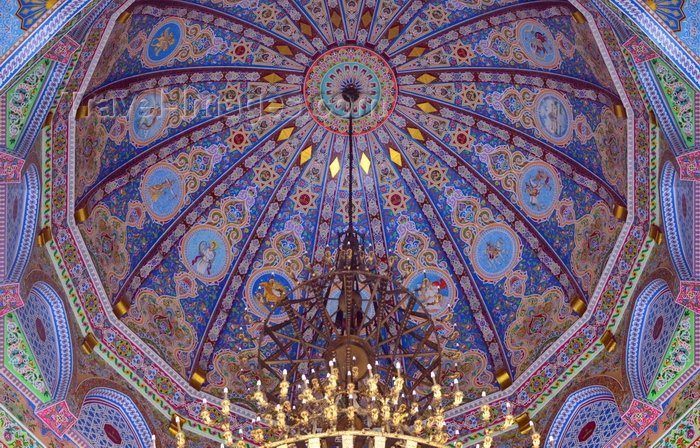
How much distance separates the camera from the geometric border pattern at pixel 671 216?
667 inches

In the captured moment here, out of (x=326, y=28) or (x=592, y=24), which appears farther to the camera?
(x=326, y=28)

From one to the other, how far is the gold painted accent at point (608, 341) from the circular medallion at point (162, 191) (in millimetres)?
7575

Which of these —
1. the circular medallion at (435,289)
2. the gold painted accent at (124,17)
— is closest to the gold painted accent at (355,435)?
the gold painted accent at (124,17)

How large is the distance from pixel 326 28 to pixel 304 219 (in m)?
3.48

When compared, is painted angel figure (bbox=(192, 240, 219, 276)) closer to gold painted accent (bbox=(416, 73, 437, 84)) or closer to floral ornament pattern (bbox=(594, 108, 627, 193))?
gold painted accent (bbox=(416, 73, 437, 84))

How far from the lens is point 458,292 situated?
2080cm

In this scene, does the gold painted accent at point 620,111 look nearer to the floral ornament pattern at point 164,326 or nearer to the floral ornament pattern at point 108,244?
the floral ornament pattern at point 164,326

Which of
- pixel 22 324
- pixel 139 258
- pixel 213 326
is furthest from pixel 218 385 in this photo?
pixel 22 324

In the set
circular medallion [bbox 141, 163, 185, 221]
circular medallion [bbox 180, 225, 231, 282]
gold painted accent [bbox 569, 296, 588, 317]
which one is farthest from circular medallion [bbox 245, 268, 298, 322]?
gold painted accent [bbox 569, 296, 588, 317]

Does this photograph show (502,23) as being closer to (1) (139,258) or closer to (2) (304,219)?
(2) (304,219)

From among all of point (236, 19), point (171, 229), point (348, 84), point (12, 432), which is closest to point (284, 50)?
point (236, 19)

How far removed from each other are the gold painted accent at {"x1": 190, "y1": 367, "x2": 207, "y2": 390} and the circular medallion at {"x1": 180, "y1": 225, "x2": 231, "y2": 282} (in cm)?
171

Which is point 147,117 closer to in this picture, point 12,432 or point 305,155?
point 305,155

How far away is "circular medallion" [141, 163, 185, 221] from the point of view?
20219 mm
